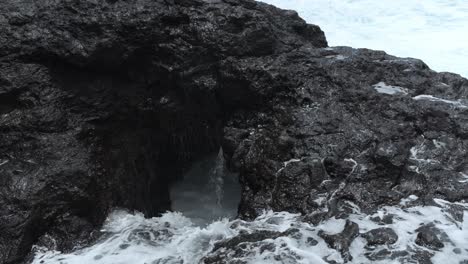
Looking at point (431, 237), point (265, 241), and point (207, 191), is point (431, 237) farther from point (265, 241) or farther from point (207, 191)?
point (207, 191)

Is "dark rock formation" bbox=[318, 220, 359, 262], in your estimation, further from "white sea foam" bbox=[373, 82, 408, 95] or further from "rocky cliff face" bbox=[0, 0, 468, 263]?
"white sea foam" bbox=[373, 82, 408, 95]

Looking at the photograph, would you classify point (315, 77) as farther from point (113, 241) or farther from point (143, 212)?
point (113, 241)

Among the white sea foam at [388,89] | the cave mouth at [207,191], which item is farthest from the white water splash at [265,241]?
the white sea foam at [388,89]

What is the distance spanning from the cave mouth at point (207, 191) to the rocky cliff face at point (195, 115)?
0.95 feet

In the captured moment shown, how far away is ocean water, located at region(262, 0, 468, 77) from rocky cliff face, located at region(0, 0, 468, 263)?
7474mm

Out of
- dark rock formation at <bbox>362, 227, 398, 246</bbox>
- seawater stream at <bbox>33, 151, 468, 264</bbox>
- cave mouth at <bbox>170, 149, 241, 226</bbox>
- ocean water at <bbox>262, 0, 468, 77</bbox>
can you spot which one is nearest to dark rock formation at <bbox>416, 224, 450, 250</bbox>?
seawater stream at <bbox>33, 151, 468, 264</bbox>

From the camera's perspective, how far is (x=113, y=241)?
190 inches

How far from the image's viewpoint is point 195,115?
6.34 meters

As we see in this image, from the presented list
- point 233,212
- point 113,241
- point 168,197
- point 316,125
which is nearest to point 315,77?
point 316,125

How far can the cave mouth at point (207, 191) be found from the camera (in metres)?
6.38

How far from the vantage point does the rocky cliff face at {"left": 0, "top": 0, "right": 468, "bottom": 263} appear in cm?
501

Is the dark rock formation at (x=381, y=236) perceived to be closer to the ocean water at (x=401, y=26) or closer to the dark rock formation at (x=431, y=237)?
the dark rock formation at (x=431, y=237)

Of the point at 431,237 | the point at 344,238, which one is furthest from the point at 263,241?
the point at 431,237

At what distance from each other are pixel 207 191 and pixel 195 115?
126cm
